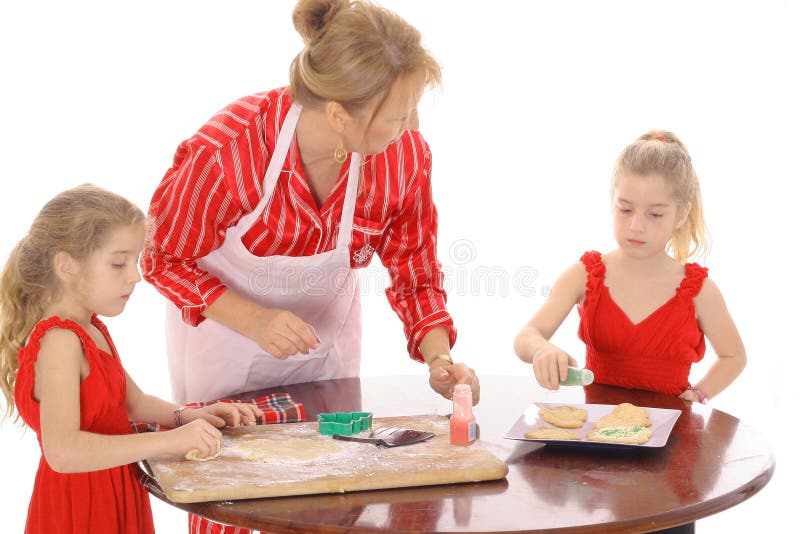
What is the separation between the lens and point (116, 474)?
1958mm

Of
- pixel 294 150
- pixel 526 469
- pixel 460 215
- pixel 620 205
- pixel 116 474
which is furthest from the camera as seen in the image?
pixel 460 215

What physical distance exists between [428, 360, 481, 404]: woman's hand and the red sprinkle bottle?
34 cm

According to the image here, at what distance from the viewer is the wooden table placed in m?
1.54

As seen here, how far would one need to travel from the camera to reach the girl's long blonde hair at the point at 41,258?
6.40 feet

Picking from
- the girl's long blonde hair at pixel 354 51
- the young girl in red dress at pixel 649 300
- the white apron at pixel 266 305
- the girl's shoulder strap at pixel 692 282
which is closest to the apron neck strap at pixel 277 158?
the white apron at pixel 266 305

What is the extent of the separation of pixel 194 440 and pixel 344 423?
1.05 feet

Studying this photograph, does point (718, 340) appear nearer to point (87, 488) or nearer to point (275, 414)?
point (275, 414)

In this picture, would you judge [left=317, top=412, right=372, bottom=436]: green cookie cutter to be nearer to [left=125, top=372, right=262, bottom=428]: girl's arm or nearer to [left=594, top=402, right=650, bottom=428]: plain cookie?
[left=125, top=372, right=262, bottom=428]: girl's arm

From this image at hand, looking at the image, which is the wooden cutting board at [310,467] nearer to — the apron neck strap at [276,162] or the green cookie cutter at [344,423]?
the green cookie cutter at [344,423]

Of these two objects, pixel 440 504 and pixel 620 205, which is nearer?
pixel 440 504

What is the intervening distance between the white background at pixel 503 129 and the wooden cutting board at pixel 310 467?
2.35m

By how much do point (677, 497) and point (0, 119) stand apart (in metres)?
3.21

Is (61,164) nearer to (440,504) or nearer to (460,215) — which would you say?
(460,215)

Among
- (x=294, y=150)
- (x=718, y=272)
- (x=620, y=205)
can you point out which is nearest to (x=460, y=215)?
(x=718, y=272)
